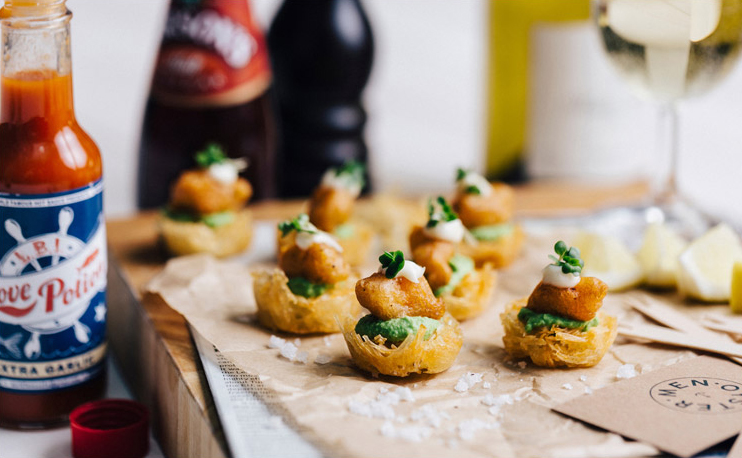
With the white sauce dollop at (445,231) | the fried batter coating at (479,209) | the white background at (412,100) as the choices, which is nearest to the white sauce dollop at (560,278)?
the white sauce dollop at (445,231)

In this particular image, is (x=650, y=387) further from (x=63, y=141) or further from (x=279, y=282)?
(x=63, y=141)

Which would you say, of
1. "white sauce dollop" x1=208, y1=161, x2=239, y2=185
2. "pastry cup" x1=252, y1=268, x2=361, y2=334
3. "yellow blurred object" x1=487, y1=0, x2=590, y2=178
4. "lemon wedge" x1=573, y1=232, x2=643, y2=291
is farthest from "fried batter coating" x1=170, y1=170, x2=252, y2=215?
"yellow blurred object" x1=487, y1=0, x2=590, y2=178

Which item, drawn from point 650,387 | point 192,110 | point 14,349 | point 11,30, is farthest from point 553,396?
point 192,110

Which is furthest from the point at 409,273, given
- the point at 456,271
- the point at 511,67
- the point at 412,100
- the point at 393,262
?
the point at 412,100

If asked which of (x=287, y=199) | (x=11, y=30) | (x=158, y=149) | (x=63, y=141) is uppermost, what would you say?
(x=11, y=30)

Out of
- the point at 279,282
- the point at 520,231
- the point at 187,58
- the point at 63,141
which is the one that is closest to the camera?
the point at 63,141
